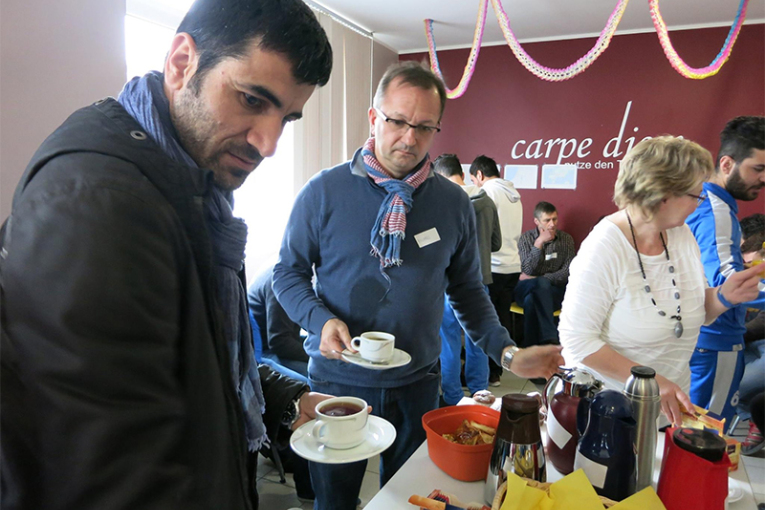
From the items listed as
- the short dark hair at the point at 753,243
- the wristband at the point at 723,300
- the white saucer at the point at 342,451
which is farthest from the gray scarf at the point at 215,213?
the short dark hair at the point at 753,243

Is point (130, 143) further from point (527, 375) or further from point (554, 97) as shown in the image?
point (554, 97)

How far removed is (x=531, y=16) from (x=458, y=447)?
4600mm

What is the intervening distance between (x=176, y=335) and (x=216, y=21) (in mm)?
459

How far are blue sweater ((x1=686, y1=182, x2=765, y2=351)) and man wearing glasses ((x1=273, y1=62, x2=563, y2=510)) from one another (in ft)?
3.75

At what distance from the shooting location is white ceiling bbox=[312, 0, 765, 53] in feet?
14.1

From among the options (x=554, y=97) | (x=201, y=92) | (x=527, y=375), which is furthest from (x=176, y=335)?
(x=554, y=97)

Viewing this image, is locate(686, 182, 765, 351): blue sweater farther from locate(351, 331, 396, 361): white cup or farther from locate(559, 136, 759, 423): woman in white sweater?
locate(351, 331, 396, 361): white cup

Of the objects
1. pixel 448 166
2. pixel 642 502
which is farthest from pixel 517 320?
pixel 642 502

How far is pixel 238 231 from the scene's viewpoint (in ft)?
2.56

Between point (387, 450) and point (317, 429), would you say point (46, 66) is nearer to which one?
point (317, 429)

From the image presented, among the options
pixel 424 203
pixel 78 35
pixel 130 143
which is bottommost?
pixel 424 203

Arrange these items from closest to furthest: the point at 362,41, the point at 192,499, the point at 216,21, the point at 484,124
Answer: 1. the point at 192,499
2. the point at 216,21
3. the point at 362,41
4. the point at 484,124

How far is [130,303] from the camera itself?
20.3 inches

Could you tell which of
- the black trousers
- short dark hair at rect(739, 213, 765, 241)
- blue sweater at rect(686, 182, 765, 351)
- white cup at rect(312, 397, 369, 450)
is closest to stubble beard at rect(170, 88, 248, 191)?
white cup at rect(312, 397, 369, 450)
